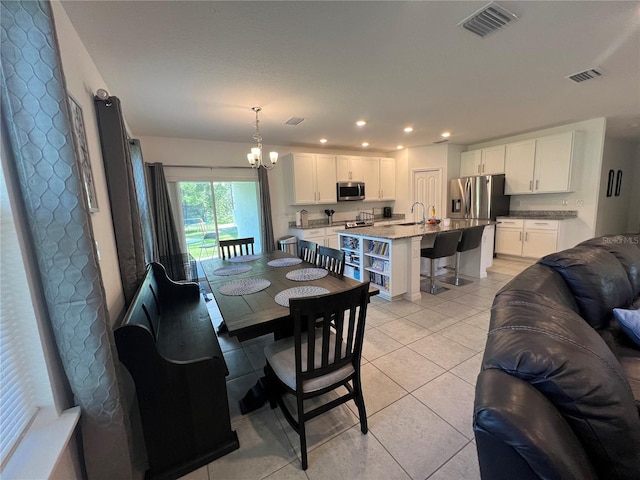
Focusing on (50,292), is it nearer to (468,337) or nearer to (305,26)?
(305,26)

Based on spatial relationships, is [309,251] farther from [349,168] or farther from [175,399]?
[349,168]

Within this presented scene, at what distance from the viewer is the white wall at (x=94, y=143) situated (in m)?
1.50

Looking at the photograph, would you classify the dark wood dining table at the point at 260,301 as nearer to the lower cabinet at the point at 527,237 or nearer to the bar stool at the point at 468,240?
the bar stool at the point at 468,240

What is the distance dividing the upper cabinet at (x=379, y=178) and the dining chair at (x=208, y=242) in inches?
136

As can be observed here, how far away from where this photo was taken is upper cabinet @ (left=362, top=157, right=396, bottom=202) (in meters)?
6.21

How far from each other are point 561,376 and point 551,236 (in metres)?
5.38

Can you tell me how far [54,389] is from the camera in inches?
39.8

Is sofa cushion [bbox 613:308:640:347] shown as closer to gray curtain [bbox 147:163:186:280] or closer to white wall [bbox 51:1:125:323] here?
white wall [bbox 51:1:125:323]

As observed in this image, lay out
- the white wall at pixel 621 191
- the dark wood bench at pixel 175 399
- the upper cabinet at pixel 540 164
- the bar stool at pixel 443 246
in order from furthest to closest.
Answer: the white wall at pixel 621 191, the upper cabinet at pixel 540 164, the bar stool at pixel 443 246, the dark wood bench at pixel 175 399

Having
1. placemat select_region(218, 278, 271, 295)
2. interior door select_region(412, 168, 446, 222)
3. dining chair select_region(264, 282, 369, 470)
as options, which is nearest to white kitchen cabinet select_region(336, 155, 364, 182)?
interior door select_region(412, 168, 446, 222)

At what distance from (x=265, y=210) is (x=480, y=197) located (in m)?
4.38

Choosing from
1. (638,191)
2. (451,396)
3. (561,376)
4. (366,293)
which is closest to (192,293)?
(366,293)

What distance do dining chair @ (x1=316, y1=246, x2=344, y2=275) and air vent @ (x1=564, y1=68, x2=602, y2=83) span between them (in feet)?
9.59

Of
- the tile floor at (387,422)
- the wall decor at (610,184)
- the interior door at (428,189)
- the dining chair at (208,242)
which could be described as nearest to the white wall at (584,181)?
the wall decor at (610,184)
